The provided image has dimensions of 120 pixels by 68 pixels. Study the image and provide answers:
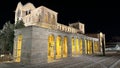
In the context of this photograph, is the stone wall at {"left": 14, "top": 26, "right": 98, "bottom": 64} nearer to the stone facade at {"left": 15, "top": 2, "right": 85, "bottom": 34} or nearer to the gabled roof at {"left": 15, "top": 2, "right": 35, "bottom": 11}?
the stone facade at {"left": 15, "top": 2, "right": 85, "bottom": 34}

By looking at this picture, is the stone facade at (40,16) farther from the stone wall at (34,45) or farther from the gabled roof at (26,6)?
the stone wall at (34,45)

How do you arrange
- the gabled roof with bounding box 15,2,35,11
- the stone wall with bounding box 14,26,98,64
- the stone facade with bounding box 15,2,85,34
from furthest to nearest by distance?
the gabled roof with bounding box 15,2,35,11 → the stone facade with bounding box 15,2,85,34 → the stone wall with bounding box 14,26,98,64

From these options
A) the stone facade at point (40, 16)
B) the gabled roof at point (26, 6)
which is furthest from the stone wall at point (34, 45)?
the gabled roof at point (26, 6)

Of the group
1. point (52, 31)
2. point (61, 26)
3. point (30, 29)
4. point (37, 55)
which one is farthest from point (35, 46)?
point (61, 26)

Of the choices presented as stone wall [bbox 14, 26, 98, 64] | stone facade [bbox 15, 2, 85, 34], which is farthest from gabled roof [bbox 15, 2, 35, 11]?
stone wall [bbox 14, 26, 98, 64]

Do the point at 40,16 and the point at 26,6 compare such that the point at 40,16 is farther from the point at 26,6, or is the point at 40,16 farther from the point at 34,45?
the point at 34,45

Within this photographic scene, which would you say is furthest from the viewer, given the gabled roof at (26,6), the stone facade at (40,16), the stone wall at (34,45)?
the gabled roof at (26,6)

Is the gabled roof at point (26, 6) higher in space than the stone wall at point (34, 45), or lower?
higher

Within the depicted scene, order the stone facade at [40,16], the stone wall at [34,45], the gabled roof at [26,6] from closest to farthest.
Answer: the stone wall at [34,45], the stone facade at [40,16], the gabled roof at [26,6]

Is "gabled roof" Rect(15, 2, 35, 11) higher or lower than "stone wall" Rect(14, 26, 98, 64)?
higher

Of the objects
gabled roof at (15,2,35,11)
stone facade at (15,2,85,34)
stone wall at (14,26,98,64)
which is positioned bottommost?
stone wall at (14,26,98,64)

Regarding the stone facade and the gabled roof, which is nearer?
the stone facade

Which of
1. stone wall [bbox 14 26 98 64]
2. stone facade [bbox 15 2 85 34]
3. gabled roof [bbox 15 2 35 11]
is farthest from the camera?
gabled roof [bbox 15 2 35 11]

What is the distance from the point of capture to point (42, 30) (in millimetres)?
20453
